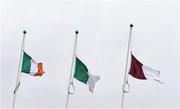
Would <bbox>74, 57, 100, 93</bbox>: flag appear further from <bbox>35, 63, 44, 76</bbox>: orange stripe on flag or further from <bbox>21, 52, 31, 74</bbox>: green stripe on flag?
<bbox>21, 52, 31, 74</bbox>: green stripe on flag

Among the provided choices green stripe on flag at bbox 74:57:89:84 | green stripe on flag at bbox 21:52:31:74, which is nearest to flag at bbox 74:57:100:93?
green stripe on flag at bbox 74:57:89:84

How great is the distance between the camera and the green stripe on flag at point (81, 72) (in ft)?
158

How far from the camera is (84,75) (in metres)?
48.1

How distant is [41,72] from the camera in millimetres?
47031

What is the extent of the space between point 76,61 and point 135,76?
564 cm

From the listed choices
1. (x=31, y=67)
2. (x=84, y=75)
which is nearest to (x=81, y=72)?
(x=84, y=75)

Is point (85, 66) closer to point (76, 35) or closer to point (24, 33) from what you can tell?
point (76, 35)

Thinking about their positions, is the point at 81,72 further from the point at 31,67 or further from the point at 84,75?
the point at 31,67

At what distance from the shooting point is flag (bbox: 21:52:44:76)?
47125mm

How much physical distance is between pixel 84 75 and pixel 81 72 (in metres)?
0.45

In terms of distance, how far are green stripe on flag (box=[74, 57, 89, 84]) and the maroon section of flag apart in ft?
13.3

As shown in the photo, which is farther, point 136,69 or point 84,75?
point 84,75

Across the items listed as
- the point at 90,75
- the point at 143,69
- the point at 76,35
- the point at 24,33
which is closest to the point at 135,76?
the point at 143,69

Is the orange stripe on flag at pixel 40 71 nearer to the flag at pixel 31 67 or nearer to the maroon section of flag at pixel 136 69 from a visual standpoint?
the flag at pixel 31 67
